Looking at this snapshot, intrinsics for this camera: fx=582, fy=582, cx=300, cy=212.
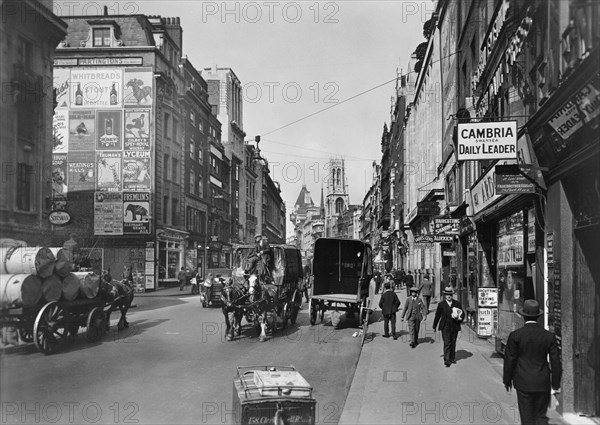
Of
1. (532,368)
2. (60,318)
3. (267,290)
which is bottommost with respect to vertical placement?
(60,318)

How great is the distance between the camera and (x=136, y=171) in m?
13.1

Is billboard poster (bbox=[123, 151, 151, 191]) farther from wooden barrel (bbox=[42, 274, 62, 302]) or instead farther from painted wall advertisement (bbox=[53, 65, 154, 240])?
wooden barrel (bbox=[42, 274, 62, 302])

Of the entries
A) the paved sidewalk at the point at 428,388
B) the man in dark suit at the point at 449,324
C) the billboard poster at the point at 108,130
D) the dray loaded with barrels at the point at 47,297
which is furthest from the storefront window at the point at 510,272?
the dray loaded with barrels at the point at 47,297

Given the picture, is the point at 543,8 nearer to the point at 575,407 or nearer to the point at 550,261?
the point at 550,261

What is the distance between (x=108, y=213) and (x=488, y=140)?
26.0 ft

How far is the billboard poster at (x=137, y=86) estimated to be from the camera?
40.8 feet

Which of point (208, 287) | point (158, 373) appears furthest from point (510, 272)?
point (208, 287)

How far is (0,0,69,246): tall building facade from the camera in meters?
8.72

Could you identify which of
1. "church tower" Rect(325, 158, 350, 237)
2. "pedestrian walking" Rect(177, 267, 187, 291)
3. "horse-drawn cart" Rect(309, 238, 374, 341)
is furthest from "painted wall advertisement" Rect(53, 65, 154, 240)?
"church tower" Rect(325, 158, 350, 237)

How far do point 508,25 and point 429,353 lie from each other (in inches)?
306

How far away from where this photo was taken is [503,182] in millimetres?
9938

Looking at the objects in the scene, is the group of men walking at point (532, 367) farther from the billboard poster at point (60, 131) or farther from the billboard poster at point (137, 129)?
the billboard poster at point (60, 131)

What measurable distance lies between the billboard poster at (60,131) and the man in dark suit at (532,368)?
31.1 feet

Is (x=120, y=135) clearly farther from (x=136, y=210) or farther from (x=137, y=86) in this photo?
(x=136, y=210)
